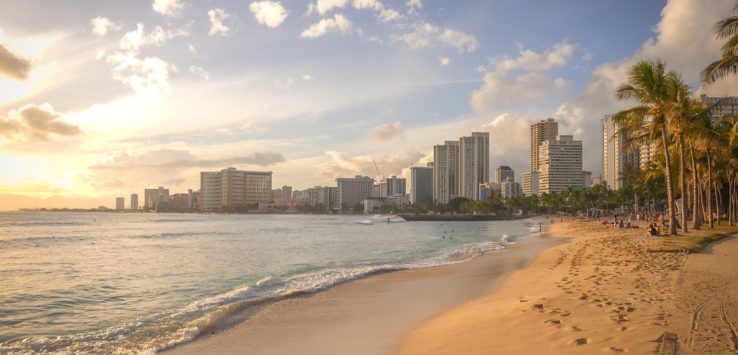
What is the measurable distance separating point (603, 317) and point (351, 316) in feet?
18.1

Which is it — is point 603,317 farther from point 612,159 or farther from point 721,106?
point 612,159

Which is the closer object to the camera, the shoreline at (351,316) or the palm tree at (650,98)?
the shoreline at (351,316)

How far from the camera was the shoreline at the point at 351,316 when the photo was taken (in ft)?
28.2

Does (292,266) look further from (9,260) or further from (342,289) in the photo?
(9,260)

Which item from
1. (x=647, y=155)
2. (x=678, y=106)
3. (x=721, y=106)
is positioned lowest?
(x=678, y=106)

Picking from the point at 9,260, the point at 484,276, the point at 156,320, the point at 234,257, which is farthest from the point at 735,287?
the point at 9,260

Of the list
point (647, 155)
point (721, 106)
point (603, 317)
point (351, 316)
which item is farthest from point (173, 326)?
point (647, 155)

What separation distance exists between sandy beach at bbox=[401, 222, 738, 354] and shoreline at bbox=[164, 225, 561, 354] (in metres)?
0.70

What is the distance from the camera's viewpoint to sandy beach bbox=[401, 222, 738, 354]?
6283 mm

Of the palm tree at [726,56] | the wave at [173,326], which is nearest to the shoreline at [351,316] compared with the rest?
the wave at [173,326]

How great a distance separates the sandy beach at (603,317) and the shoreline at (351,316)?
2.31 ft

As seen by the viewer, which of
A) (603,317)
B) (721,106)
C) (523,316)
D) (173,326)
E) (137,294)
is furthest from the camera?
(721,106)

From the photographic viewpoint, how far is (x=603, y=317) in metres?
7.77

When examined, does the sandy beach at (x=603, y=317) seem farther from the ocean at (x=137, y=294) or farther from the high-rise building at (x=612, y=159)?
the high-rise building at (x=612, y=159)
